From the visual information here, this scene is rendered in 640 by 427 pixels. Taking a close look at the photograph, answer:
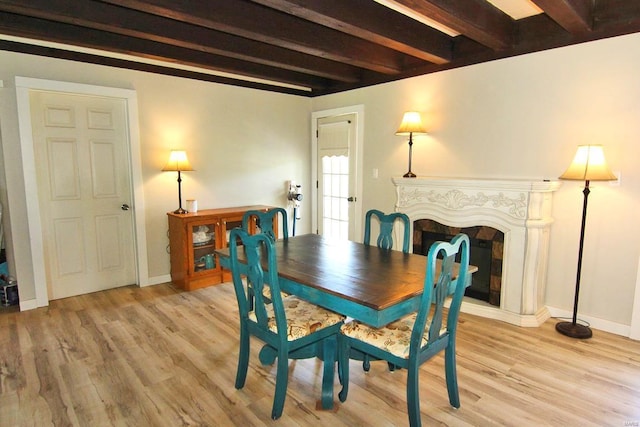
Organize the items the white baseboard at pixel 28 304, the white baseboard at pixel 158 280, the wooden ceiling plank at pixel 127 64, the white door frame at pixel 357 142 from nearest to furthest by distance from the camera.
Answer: the wooden ceiling plank at pixel 127 64
the white baseboard at pixel 28 304
the white baseboard at pixel 158 280
the white door frame at pixel 357 142

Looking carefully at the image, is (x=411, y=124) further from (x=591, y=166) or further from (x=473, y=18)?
(x=591, y=166)

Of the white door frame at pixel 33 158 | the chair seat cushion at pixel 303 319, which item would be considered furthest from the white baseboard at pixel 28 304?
the chair seat cushion at pixel 303 319

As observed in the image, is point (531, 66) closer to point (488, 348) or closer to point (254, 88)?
point (488, 348)

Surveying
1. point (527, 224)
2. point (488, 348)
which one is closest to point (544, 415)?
point (488, 348)

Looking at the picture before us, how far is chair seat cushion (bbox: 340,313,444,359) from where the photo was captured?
6.09 feet

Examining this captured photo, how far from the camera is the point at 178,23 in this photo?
9.97ft

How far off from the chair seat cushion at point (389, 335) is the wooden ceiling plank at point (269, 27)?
2241mm

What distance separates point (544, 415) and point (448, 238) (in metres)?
1.81

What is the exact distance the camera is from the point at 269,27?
114 inches

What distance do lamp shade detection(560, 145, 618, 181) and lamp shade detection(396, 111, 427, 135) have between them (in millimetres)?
1442

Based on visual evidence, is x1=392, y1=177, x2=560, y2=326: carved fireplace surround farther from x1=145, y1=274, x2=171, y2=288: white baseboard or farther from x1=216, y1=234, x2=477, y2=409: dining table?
x1=145, y1=274, x2=171, y2=288: white baseboard

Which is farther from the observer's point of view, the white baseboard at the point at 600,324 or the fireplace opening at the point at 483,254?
the fireplace opening at the point at 483,254

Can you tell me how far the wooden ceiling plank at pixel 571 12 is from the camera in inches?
93.6

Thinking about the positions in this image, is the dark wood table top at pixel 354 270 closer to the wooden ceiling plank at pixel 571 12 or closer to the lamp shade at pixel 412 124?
the lamp shade at pixel 412 124
